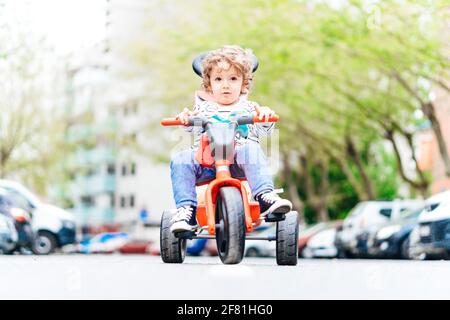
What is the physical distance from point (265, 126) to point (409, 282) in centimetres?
153

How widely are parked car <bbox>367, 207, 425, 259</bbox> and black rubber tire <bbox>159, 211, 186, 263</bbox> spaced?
13.1 meters

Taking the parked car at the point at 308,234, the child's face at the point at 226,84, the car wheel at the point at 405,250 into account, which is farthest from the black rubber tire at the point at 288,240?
the parked car at the point at 308,234

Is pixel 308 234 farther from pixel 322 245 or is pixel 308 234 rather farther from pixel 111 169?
pixel 111 169

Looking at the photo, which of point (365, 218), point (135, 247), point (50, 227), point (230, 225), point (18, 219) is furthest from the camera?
point (135, 247)

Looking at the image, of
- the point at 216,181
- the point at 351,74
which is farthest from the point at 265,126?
the point at 351,74

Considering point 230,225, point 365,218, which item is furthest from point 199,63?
point 365,218

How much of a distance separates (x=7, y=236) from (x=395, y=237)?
28.5ft

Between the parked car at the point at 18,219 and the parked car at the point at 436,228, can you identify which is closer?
the parked car at the point at 436,228

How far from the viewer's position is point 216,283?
219 inches

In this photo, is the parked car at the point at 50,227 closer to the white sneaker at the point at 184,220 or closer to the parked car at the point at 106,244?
the white sneaker at the point at 184,220

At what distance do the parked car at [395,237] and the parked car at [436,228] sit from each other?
4.40 metres

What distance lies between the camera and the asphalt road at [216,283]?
4988mm

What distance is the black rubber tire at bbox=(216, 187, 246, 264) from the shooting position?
6410mm

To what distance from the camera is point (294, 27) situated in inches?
1137
